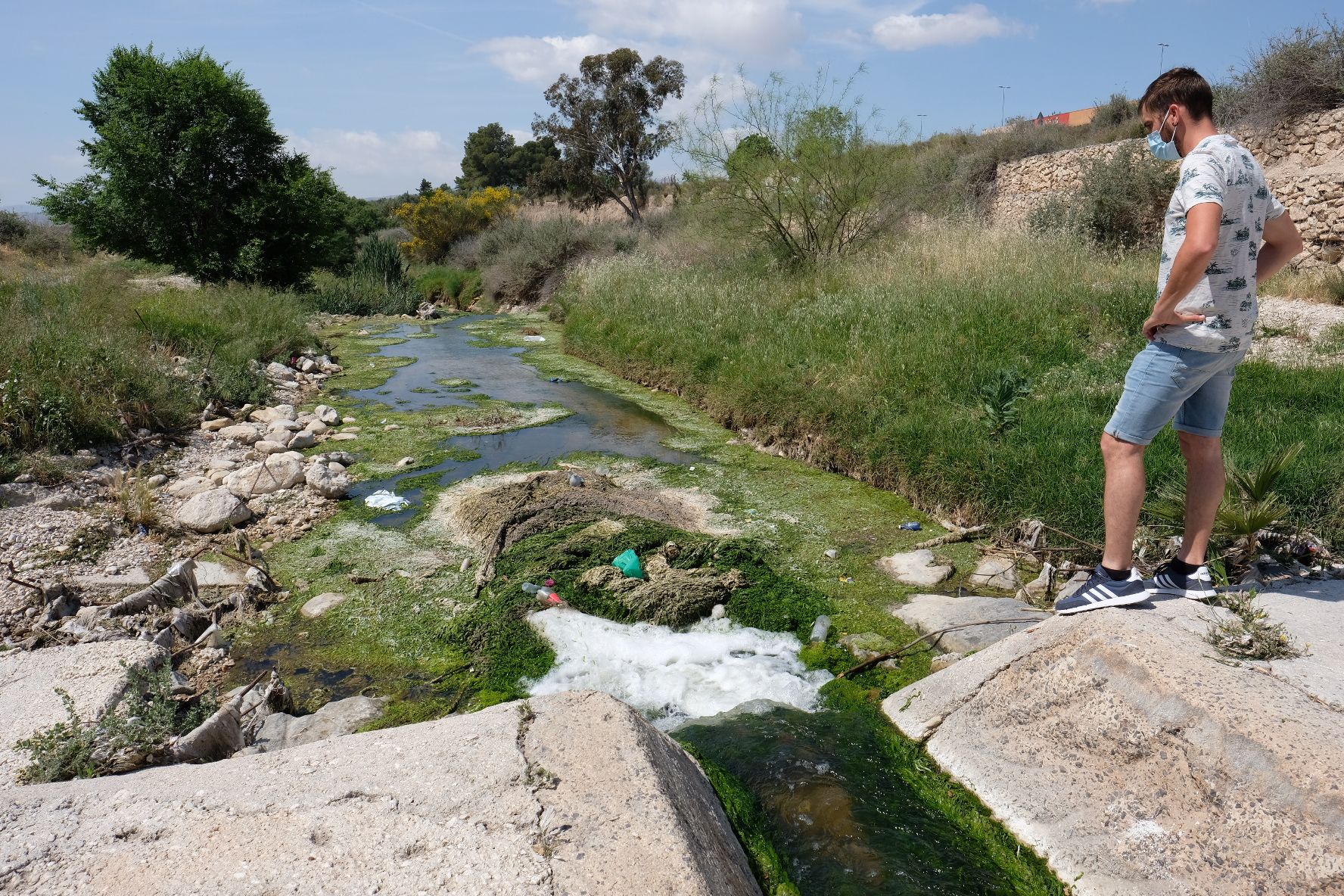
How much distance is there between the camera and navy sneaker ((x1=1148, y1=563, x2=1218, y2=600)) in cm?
311

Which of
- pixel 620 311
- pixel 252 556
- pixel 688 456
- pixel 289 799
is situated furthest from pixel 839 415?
pixel 620 311

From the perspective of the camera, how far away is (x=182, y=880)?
6.01 feet

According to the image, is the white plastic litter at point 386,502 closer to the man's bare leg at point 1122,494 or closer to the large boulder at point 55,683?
the large boulder at point 55,683

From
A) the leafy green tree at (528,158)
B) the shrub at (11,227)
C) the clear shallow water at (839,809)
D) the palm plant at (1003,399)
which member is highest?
the leafy green tree at (528,158)

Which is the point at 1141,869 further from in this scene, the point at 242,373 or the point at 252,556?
the point at 242,373

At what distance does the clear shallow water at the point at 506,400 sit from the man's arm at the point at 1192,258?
15.2 feet

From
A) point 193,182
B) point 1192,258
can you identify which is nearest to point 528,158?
point 193,182

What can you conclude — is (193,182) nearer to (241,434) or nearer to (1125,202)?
(241,434)

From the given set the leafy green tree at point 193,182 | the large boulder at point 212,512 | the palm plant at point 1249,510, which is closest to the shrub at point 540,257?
the leafy green tree at point 193,182

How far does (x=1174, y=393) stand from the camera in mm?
2914

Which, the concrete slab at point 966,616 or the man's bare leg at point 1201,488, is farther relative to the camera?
the concrete slab at point 966,616

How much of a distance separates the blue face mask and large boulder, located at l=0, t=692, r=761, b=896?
2.79 metres

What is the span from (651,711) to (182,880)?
6.17 feet

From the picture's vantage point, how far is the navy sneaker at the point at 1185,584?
3113mm
